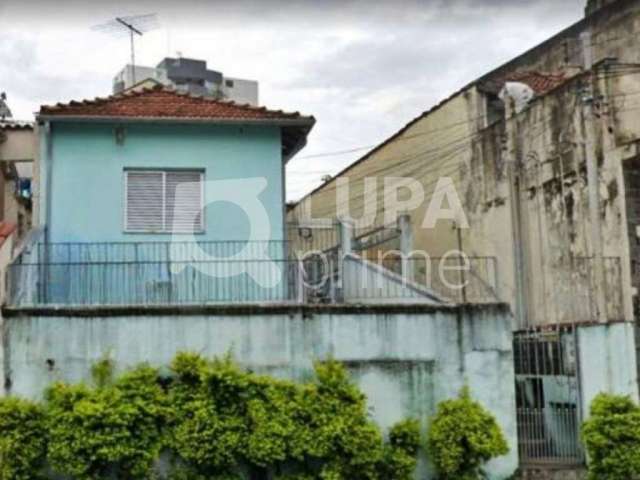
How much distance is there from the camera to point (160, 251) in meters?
15.5

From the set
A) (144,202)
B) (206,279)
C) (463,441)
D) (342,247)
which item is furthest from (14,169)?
(463,441)

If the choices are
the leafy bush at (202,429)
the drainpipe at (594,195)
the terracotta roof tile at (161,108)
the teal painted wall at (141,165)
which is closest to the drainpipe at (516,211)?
the drainpipe at (594,195)

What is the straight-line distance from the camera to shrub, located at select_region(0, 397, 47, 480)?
11914 millimetres

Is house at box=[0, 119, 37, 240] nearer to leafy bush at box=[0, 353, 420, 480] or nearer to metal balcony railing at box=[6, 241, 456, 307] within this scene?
metal balcony railing at box=[6, 241, 456, 307]

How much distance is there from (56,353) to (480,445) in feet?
21.5

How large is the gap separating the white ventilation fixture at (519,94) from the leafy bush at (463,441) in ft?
30.7

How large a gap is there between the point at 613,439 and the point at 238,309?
620cm

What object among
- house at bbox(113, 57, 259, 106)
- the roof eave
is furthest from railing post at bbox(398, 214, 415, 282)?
house at bbox(113, 57, 259, 106)

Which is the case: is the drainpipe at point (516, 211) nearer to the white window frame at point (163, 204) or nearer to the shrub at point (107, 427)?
the white window frame at point (163, 204)

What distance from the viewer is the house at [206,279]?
12823 mm

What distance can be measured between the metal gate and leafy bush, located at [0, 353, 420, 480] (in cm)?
254

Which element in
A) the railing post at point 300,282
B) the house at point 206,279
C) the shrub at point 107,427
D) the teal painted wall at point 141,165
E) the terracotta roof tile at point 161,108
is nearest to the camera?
the shrub at point 107,427

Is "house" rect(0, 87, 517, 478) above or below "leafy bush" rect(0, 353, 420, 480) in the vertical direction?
above

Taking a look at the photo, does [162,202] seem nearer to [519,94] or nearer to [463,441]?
[463,441]
